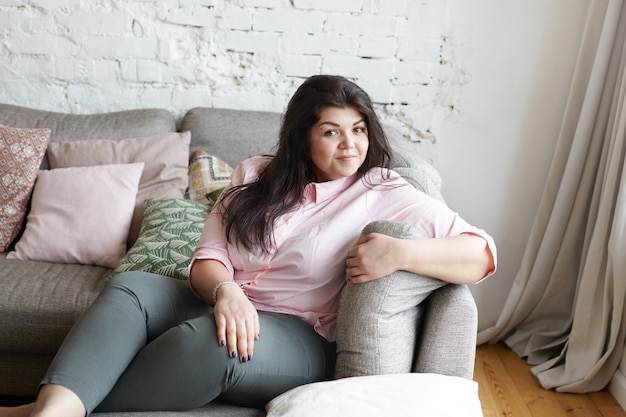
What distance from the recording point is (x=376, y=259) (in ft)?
5.11

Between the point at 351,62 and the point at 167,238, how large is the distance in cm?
112

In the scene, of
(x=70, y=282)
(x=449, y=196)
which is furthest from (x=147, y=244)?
(x=449, y=196)

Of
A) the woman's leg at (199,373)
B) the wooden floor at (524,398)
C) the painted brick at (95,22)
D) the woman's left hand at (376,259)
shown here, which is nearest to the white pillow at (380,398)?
the woman's leg at (199,373)

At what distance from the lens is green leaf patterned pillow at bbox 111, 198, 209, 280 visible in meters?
2.15

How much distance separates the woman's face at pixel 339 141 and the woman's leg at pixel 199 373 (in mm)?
440

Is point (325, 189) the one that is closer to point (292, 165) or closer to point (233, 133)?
point (292, 165)

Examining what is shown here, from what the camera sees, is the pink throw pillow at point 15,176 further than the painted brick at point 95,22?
No

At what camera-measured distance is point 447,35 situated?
289cm

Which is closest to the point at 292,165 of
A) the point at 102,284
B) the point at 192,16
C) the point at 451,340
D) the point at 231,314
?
the point at 231,314

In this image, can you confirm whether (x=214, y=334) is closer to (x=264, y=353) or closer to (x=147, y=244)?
(x=264, y=353)

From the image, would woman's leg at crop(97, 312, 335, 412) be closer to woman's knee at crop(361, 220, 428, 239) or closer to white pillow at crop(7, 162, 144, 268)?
woman's knee at crop(361, 220, 428, 239)

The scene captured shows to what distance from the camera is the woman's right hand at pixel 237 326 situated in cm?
150

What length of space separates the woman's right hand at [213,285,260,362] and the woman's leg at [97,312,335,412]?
0.02 m

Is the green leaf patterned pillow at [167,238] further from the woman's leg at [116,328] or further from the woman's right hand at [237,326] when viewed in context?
the woman's right hand at [237,326]
